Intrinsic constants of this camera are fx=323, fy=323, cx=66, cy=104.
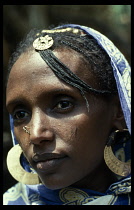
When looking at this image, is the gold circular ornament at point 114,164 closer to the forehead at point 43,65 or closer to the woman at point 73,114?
the woman at point 73,114

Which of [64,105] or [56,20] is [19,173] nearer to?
[64,105]

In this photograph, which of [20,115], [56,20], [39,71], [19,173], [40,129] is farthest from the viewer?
[56,20]

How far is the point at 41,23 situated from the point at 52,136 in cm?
216

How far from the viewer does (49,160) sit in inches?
80.4

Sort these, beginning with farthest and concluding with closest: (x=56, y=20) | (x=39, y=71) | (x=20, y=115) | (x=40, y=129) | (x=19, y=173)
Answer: (x=56, y=20)
(x=19, y=173)
(x=20, y=115)
(x=39, y=71)
(x=40, y=129)

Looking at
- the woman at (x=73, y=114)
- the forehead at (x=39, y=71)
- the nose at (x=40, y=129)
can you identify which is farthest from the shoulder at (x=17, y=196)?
the forehead at (x=39, y=71)

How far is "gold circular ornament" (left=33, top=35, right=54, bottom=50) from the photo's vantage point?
2.24 metres

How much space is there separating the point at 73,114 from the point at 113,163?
1.48ft

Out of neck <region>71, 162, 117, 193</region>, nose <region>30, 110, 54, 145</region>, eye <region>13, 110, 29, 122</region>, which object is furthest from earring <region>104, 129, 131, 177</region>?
eye <region>13, 110, 29, 122</region>

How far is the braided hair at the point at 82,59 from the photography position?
210 cm

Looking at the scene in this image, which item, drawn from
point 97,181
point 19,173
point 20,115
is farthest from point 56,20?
point 97,181

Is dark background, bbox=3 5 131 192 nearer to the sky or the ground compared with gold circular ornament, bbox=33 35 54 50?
nearer to the sky

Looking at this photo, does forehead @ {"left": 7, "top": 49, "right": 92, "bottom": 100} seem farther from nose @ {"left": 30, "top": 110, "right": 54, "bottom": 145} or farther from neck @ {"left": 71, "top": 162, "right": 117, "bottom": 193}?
neck @ {"left": 71, "top": 162, "right": 117, "bottom": 193}

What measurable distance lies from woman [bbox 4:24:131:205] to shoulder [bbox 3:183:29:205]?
0.61 feet
